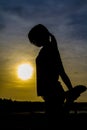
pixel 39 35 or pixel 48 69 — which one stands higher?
pixel 39 35

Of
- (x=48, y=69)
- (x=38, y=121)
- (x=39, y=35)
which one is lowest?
(x=38, y=121)

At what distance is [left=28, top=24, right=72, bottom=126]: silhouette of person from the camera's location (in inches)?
227

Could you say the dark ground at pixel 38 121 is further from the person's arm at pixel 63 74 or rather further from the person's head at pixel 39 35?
the person's head at pixel 39 35

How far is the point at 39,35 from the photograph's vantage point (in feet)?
19.5

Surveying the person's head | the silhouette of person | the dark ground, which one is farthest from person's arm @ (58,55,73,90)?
the dark ground

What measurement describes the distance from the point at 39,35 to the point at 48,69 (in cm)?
51

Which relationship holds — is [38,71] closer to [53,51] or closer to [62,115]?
[53,51]

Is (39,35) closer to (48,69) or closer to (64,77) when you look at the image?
(48,69)

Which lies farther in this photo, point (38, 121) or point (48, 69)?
point (38, 121)

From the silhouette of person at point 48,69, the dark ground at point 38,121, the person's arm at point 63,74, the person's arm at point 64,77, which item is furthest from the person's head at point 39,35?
the dark ground at point 38,121

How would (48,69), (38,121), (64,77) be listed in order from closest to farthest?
(64,77)
(48,69)
(38,121)

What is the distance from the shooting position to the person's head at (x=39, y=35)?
5.87 metres

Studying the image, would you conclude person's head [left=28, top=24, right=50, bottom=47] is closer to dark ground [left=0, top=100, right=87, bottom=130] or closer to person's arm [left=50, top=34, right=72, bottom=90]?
person's arm [left=50, top=34, right=72, bottom=90]

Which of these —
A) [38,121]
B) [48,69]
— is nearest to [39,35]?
[48,69]
